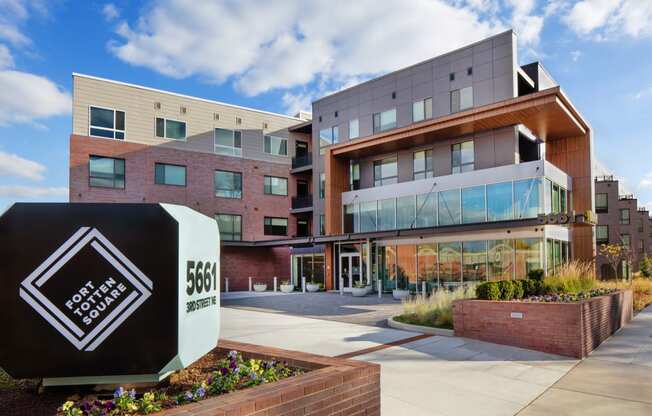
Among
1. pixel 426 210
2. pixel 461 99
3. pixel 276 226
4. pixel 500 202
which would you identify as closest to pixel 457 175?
pixel 426 210

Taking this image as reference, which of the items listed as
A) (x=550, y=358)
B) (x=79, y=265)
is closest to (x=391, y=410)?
(x=79, y=265)

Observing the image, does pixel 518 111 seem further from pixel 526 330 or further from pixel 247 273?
pixel 247 273

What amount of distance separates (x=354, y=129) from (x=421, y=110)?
17.2ft

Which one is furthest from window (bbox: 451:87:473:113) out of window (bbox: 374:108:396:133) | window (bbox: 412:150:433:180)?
window (bbox: 374:108:396:133)

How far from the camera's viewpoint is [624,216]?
54.8 meters

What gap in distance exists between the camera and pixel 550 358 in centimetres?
986

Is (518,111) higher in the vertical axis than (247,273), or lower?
higher

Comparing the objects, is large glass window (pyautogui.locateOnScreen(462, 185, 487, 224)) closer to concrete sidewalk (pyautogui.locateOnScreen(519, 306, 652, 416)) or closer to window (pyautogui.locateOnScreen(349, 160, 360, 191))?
window (pyautogui.locateOnScreen(349, 160, 360, 191))

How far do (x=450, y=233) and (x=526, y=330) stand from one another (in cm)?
1402

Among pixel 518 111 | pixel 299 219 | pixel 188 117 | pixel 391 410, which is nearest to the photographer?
pixel 391 410

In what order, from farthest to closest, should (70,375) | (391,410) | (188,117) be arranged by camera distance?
(188,117)
(391,410)
(70,375)

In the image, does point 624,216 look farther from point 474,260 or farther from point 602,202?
point 474,260

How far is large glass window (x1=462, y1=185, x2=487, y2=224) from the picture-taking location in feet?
78.9

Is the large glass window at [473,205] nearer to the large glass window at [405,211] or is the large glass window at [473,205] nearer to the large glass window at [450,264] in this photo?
the large glass window at [450,264]
